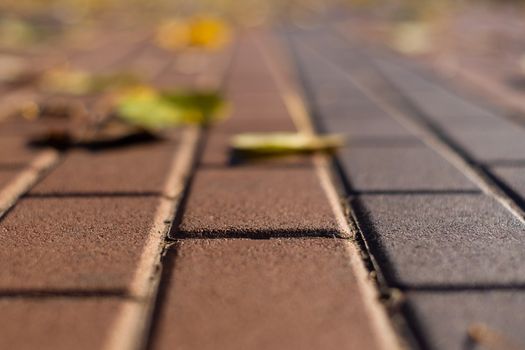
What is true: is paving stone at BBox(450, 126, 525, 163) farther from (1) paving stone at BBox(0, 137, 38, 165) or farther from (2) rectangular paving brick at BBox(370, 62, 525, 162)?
(1) paving stone at BBox(0, 137, 38, 165)

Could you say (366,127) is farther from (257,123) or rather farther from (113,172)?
(113,172)

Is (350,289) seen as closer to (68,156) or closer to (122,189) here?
(122,189)

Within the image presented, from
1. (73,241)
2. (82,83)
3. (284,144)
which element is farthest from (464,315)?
(82,83)

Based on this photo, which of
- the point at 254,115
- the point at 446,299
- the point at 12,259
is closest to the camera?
the point at 446,299

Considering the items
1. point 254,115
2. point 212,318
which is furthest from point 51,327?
point 254,115

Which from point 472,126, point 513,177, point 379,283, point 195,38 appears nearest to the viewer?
point 379,283

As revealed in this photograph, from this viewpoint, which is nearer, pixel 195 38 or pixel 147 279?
pixel 147 279

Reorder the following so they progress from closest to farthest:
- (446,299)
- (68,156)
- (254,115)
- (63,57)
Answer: (446,299), (68,156), (254,115), (63,57)
